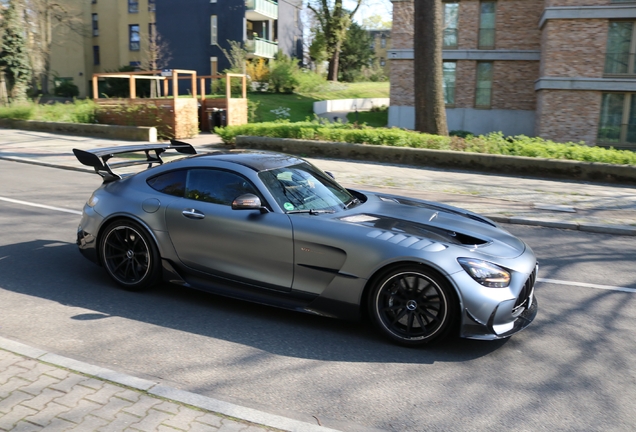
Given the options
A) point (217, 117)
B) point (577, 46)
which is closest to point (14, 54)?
point (217, 117)

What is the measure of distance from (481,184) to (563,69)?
13.8 metres

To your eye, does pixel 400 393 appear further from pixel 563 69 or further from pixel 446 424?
pixel 563 69

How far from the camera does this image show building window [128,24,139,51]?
50281 millimetres

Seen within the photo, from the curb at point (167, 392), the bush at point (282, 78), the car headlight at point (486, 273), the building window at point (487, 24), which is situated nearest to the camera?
the curb at point (167, 392)

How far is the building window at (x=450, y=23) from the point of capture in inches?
1157

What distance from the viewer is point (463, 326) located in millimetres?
4648

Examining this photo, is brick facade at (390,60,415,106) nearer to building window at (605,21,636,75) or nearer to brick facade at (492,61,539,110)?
brick facade at (492,61,539,110)

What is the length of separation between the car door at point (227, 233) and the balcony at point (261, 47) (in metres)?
39.4

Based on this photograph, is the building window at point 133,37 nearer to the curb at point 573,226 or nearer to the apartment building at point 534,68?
the apartment building at point 534,68

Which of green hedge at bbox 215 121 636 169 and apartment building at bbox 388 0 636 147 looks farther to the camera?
apartment building at bbox 388 0 636 147

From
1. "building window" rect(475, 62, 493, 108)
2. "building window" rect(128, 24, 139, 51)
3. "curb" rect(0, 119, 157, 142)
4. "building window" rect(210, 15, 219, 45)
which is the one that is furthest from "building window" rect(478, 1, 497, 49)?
"building window" rect(128, 24, 139, 51)

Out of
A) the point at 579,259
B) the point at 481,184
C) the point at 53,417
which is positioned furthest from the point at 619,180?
the point at 53,417

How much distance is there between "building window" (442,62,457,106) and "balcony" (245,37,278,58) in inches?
709

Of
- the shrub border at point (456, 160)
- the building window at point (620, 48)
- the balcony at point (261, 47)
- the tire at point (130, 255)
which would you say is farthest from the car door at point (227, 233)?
the balcony at point (261, 47)
